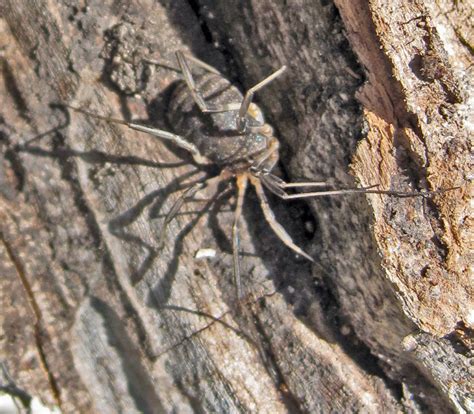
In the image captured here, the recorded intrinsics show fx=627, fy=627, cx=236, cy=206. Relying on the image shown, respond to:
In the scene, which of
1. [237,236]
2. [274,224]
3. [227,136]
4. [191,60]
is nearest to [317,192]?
[274,224]

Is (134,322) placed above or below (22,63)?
below

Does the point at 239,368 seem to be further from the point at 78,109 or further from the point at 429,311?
the point at 78,109

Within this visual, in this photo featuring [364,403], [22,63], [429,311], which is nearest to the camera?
[429,311]

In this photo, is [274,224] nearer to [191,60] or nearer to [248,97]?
[248,97]

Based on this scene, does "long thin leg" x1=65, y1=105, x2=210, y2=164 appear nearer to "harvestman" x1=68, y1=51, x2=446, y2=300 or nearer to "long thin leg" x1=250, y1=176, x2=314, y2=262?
"harvestman" x1=68, y1=51, x2=446, y2=300

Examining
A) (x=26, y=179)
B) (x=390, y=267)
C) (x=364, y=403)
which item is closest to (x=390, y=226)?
(x=390, y=267)

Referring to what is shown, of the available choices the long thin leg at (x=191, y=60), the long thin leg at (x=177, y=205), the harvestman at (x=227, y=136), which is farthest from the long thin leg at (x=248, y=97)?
the long thin leg at (x=177, y=205)
